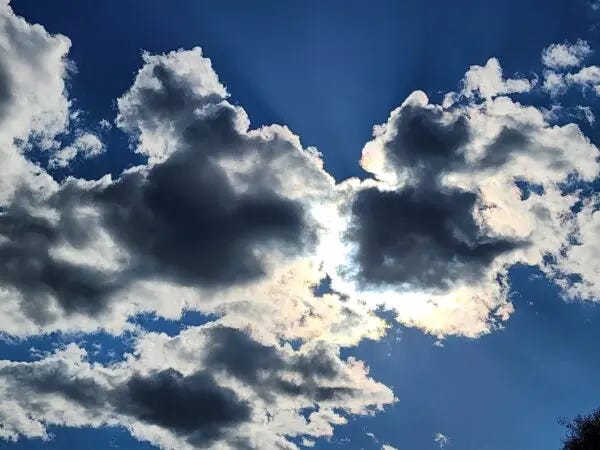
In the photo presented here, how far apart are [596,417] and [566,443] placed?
5.65 m

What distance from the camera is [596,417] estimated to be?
85.7 m

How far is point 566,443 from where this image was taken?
85.9 m
